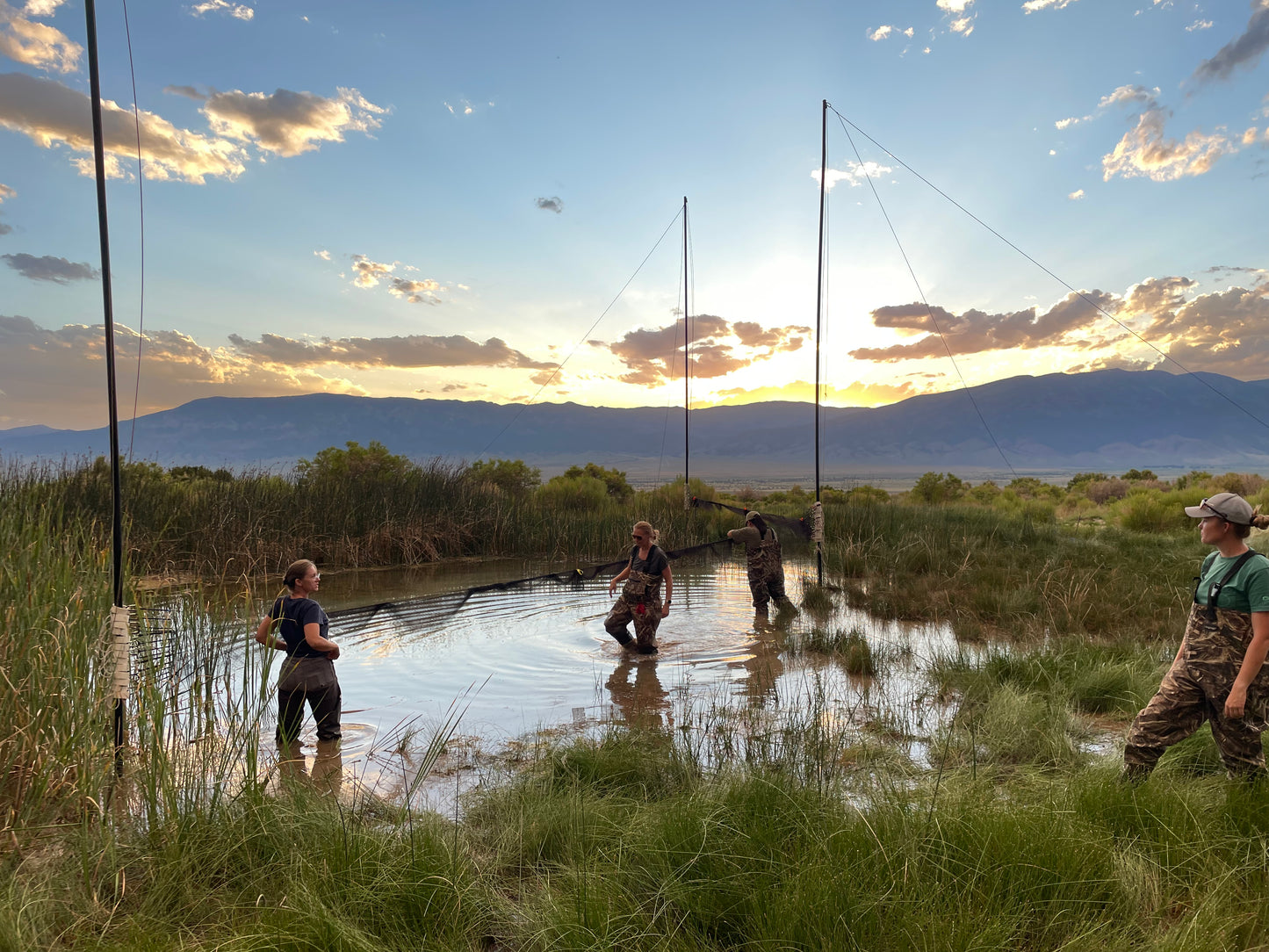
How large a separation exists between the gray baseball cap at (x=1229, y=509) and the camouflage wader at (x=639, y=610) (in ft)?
21.1

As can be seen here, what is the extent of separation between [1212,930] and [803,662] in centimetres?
615

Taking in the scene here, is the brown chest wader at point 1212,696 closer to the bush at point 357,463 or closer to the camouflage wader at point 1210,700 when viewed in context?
the camouflage wader at point 1210,700

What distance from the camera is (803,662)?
9.14m

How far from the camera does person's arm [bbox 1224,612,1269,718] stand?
12.8 ft

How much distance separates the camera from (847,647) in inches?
369

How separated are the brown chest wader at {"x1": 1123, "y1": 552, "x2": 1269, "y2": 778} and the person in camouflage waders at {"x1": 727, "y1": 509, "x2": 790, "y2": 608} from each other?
24.3ft

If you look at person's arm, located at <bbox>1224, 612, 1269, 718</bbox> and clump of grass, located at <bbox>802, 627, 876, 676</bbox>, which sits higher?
person's arm, located at <bbox>1224, 612, 1269, 718</bbox>

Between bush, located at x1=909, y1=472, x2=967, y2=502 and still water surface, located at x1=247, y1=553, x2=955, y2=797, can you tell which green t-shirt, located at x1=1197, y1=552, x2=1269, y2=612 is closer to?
still water surface, located at x1=247, y1=553, x2=955, y2=797

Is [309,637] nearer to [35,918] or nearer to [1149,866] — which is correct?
[35,918]

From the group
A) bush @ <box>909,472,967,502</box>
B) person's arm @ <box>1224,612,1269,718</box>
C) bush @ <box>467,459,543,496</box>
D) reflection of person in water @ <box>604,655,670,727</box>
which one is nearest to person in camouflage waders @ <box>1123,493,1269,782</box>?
person's arm @ <box>1224,612,1269,718</box>

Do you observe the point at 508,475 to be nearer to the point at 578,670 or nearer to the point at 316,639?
the point at 578,670

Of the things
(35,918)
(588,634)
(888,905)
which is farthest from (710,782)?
(588,634)

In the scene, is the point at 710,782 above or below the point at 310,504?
below

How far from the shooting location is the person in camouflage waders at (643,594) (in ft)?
32.1
